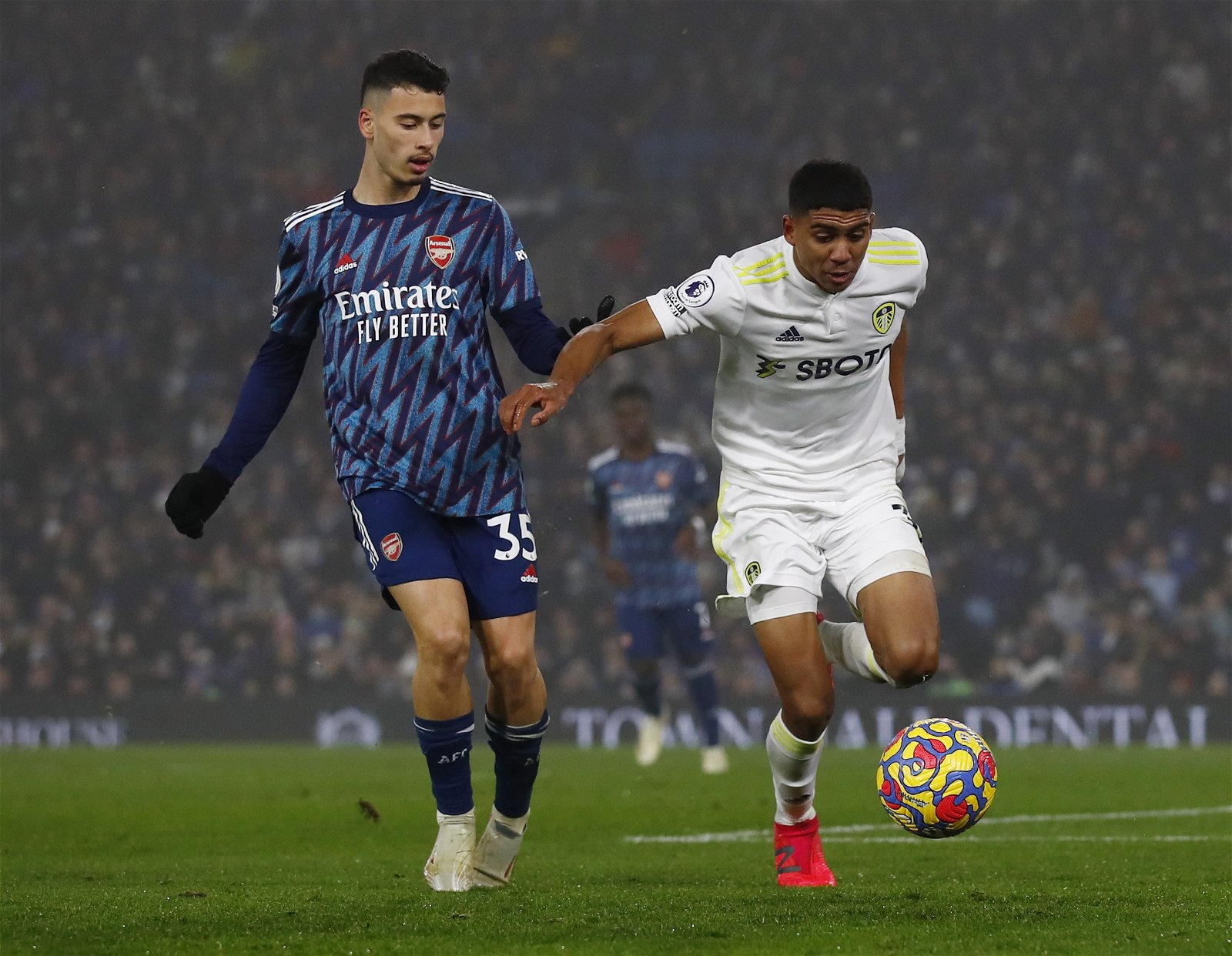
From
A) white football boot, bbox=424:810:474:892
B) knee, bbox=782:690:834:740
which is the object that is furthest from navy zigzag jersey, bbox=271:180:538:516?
knee, bbox=782:690:834:740

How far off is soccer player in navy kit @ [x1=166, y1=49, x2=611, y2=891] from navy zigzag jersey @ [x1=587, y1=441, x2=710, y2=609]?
7240 mm

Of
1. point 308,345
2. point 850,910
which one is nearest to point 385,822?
point 308,345

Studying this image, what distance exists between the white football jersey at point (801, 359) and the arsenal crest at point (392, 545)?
100 cm

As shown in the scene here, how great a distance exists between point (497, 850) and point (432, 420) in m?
1.34

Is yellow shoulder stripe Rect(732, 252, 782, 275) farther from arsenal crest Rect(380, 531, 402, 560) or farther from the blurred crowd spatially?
the blurred crowd

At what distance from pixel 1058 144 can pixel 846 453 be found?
701 inches

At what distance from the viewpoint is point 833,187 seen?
516 cm

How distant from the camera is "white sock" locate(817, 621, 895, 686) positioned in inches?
209

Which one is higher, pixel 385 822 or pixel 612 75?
pixel 612 75

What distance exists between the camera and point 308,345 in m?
5.58

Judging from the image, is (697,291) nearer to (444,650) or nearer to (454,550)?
(454,550)

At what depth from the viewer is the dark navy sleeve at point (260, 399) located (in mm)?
5520

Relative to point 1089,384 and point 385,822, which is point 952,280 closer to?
point 1089,384

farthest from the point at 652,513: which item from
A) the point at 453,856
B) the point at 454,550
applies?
the point at 453,856
